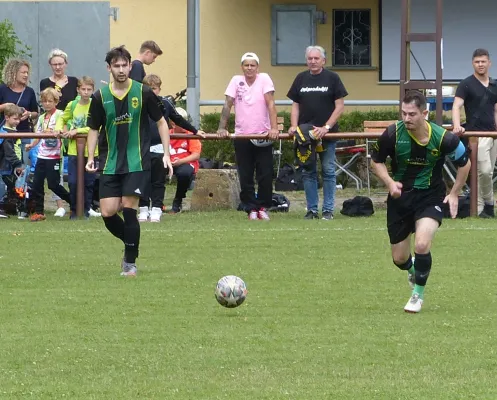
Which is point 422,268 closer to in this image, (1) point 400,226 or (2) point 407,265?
(1) point 400,226

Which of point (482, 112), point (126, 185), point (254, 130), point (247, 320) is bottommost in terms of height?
point (247, 320)

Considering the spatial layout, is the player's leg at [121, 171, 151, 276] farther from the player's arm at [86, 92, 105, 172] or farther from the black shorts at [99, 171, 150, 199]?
the player's arm at [86, 92, 105, 172]

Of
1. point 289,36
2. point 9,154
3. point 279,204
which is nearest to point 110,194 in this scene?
point 9,154

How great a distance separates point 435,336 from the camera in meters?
8.30

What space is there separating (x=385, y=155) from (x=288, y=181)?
11.0m

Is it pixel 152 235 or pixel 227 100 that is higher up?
pixel 227 100

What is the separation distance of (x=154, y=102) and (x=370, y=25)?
13133 mm

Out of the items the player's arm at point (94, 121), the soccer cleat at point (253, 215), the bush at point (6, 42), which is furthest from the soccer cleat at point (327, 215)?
the bush at point (6, 42)

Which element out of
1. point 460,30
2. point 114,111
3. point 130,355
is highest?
point 460,30

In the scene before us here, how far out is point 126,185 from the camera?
11133 mm

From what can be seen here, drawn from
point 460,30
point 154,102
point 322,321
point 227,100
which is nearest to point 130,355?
point 322,321

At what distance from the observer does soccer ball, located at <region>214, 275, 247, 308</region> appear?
9266 millimetres

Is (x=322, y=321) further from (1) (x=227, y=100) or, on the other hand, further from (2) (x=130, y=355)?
(1) (x=227, y=100)

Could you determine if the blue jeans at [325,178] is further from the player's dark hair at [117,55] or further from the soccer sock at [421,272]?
the soccer sock at [421,272]
